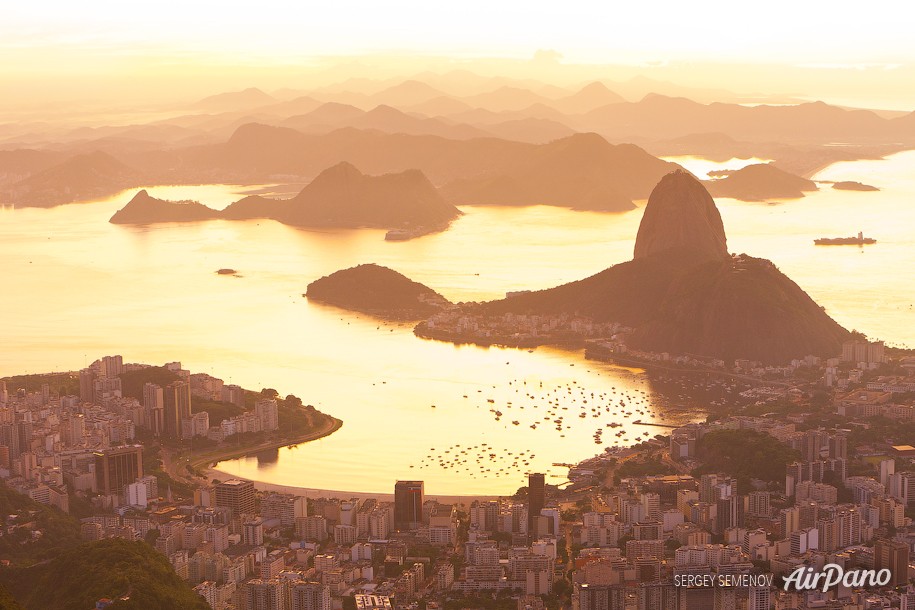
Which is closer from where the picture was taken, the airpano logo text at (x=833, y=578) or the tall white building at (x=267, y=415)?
the airpano logo text at (x=833, y=578)

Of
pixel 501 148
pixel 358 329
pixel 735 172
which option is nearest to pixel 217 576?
pixel 358 329

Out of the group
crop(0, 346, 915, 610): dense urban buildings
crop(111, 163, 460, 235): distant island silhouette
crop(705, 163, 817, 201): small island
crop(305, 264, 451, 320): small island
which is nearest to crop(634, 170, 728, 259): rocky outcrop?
crop(305, 264, 451, 320): small island

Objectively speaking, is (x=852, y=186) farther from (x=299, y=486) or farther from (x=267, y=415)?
(x=299, y=486)

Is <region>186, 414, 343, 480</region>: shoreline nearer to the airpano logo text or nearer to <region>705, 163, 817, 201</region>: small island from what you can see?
the airpano logo text

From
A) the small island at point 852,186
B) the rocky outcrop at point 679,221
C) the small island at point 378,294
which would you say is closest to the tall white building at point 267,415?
the small island at point 378,294

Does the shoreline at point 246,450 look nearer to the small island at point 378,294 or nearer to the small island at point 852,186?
the small island at point 378,294
